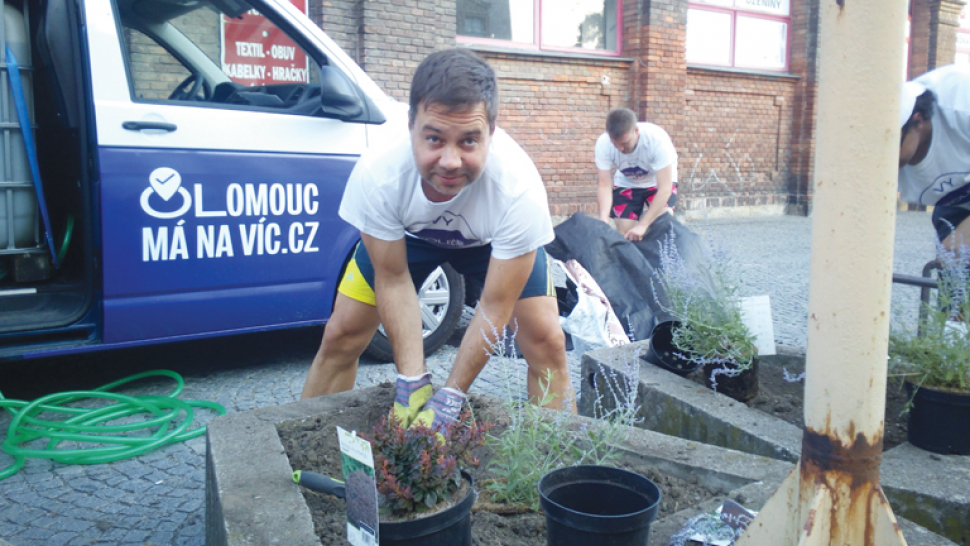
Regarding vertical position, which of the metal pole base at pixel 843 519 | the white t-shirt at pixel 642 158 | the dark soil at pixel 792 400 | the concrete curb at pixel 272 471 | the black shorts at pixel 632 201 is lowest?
the dark soil at pixel 792 400

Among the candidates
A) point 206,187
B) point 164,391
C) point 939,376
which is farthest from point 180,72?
point 939,376

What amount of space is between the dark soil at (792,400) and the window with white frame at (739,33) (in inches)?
407

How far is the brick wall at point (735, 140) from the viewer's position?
1252 cm

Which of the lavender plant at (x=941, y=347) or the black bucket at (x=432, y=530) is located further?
the lavender plant at (x=941, y=347)

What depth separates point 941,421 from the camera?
2270 mm

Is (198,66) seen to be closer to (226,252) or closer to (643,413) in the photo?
(226,252)

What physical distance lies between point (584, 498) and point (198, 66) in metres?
3.58

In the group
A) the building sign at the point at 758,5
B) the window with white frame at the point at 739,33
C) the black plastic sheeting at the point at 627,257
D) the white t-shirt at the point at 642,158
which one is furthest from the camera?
the building sign at the point at 758,5

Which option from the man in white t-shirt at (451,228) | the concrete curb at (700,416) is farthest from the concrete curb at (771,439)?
the man in white t-shirt at (451,228)

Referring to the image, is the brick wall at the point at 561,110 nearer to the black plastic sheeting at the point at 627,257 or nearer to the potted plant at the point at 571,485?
the black plastic sheeting at the point at 627,257

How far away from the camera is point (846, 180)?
1.26m

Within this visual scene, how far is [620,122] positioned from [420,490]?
470 centimetres

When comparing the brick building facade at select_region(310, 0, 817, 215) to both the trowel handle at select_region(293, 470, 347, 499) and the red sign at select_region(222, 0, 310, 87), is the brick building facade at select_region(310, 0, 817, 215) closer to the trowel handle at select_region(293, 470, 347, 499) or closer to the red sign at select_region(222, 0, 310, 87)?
the red sign at select_region(222, 0, 310, 87)

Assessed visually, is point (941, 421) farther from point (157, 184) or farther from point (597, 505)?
point (157, 184)
